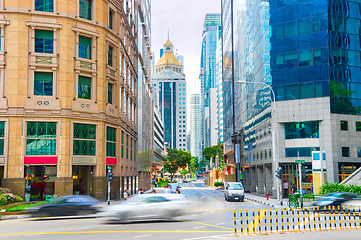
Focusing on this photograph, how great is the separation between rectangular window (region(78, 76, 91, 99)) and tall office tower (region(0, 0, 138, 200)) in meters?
0.10

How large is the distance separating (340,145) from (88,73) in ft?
93.8

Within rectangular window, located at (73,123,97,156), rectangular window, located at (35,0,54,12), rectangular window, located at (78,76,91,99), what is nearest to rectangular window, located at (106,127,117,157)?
rectangular window, located at (73,123,97,156)

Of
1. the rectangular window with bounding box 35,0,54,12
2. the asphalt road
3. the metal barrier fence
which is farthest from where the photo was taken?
the rectangular window with bounding box 35,0,54,12

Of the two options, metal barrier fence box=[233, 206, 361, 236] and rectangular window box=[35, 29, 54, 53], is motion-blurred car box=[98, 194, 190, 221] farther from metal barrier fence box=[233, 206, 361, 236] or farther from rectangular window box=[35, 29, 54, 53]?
rectangular window box=[35, 29, 54, 53]

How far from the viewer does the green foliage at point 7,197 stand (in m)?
29.5

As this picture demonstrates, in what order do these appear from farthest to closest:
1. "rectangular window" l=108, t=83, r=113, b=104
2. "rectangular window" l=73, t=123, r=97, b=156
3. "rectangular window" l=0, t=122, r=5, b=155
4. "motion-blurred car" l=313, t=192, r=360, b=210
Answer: "rectangular window" l=108, t=83, r=113, b=104, "rectangular window" l=73, t=123, r=97, b=156, "rectangular window" l=0, t=122, r=5, b=155, "motion-blurred car" l=313, t=192, r=360, b=210

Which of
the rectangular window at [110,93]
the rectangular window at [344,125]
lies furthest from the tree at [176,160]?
the rectangular window at [110,93]

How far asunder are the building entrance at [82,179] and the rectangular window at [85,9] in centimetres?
1533

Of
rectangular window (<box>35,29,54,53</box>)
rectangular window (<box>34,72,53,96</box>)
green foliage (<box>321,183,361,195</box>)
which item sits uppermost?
rectangular window (<box>35,29,54,53</box>)

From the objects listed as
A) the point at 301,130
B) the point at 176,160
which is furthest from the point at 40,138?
the point at 176,160

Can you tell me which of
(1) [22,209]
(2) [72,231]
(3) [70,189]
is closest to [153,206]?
(2) [72,231]

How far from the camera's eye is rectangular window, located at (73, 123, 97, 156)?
1406 inches

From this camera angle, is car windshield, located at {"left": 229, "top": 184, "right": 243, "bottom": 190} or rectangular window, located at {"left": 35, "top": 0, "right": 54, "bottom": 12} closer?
rectangular window, located at {"left": 35, "top": 0, "right": 54, "bottom": 12}

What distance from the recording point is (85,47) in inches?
1471
